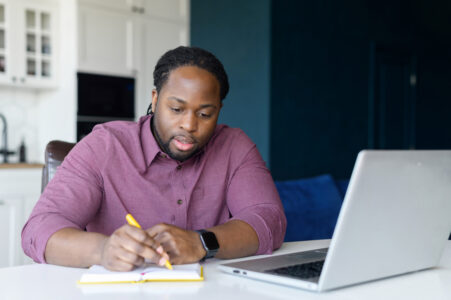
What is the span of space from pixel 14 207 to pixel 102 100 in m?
1.12

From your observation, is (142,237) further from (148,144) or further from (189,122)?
(148,144)

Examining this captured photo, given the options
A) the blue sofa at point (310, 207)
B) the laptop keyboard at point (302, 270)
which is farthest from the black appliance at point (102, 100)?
the laptop keyboard at point (302, 270)

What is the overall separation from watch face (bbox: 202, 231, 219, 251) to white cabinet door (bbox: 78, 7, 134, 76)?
128 inches

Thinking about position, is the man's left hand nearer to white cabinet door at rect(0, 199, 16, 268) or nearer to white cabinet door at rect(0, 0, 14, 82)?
white cabinet door at rect(0, 199, 16, 268)

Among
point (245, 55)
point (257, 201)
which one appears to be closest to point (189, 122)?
point (257, 201)

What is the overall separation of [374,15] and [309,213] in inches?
77.0

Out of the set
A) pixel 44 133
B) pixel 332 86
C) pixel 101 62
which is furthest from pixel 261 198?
pixel 44 133

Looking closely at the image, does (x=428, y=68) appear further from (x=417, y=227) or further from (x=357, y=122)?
(x=417, y=227)

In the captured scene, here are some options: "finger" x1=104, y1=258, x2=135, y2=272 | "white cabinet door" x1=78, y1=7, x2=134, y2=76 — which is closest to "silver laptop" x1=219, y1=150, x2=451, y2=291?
"finger" x1=104, y1=258, x2=135, y2=272

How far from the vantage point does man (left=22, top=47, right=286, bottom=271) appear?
49.3 inches

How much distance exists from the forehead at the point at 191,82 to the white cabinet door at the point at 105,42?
2919mm

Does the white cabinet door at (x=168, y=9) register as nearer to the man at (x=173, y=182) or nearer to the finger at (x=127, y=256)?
the man at (x=173, y=182)

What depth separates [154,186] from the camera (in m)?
1.48

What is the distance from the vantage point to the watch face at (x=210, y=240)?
Result: 1.18m
